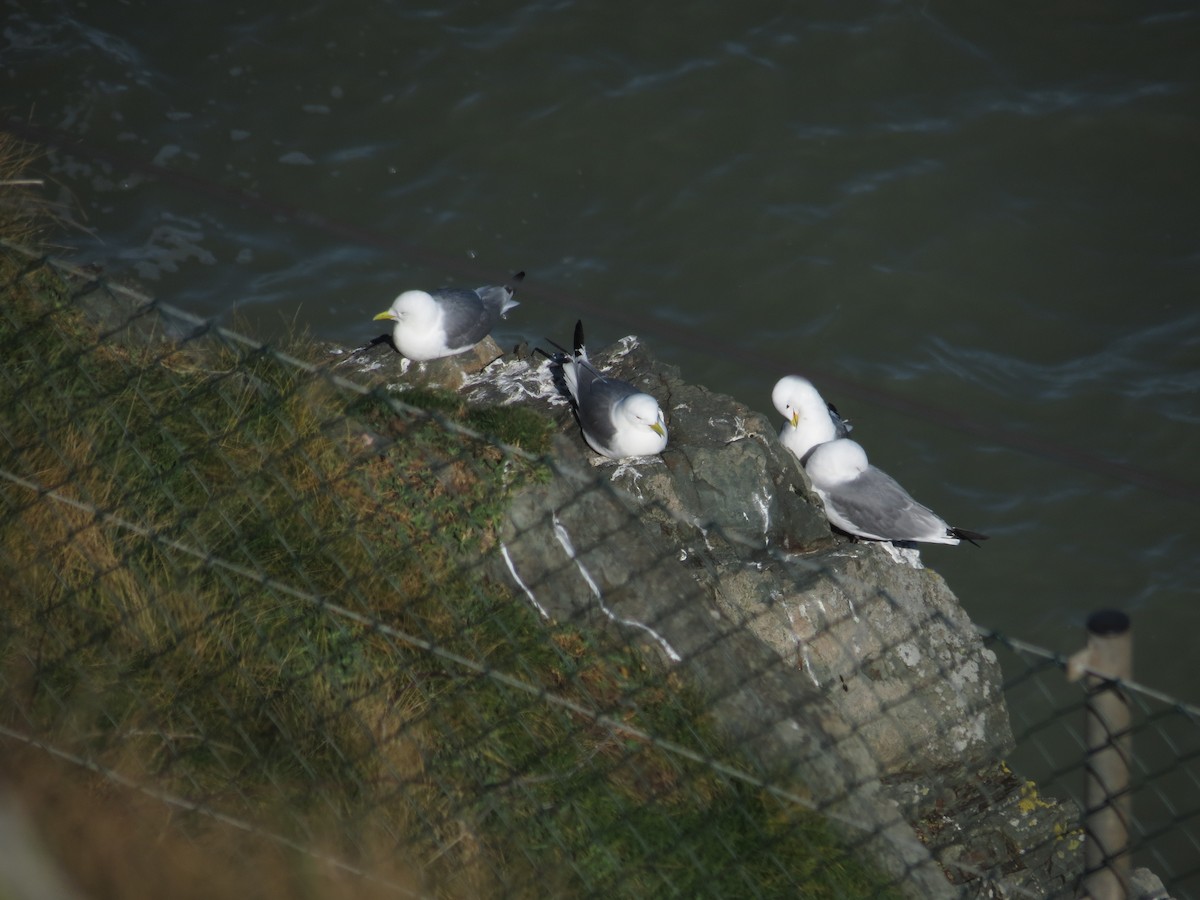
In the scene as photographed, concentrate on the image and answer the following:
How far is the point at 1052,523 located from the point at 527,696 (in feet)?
15.6

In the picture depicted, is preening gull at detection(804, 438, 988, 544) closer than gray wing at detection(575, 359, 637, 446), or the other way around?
gray wing at detection(575, 359, 637, 446)

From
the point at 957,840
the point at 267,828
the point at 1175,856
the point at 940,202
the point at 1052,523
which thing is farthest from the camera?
the point at 940,202

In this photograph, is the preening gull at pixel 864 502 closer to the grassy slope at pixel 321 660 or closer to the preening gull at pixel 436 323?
the preening gull at pixel 436 323

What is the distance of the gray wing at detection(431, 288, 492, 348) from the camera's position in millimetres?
5547

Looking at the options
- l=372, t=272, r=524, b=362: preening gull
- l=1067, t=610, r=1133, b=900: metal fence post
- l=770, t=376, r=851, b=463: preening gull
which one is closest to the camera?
l=1067, t=610, r=1133, b=900: metal fence post

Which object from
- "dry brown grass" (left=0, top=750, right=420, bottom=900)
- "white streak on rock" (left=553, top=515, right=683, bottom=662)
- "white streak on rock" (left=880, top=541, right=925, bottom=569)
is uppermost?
"dry brown grass" (left=0, top=750, right=420, bottom=900)

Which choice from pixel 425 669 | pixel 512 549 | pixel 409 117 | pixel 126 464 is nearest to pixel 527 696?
pixel 425 669

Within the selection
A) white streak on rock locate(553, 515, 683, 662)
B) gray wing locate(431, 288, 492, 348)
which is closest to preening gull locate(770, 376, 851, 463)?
gray wing locate(431, 288, 492, 348)

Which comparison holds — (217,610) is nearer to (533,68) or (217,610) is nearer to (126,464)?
(126,464)

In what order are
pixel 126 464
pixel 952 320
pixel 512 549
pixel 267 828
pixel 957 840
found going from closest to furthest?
1. pixel 267 828
2. pixel 126 464
3. pixel 512 549
4. pixel 957 840
5. pixel 952 320

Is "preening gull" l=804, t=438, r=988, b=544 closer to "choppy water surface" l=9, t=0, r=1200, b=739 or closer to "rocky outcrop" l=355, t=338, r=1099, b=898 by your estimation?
"rocky outcrop" l=355, t=338, r=1099, b=898

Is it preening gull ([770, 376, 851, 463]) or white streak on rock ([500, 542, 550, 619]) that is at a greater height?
white streak on rock ([500, 542, 550, 619])

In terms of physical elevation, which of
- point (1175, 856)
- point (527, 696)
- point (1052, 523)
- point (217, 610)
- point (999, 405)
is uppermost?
point (217, 610)

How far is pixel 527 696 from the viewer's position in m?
3.44
